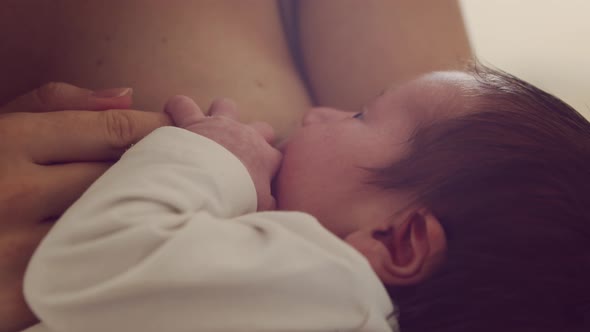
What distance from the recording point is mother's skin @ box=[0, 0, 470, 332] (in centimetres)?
74

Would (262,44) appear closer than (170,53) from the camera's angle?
No

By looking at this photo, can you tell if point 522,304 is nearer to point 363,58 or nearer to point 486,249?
point 486,249

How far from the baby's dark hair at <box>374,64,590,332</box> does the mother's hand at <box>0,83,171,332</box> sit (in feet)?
1.08

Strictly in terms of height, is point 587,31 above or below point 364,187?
above

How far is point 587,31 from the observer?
3.91ft

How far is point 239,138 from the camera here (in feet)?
2.03

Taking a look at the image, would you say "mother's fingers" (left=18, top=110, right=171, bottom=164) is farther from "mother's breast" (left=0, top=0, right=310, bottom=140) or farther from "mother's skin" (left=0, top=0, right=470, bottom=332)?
"mother's breast" (left=0, top=0, right=310, bottom=140)

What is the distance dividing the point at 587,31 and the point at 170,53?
100cm

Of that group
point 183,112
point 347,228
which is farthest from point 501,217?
point 183,112

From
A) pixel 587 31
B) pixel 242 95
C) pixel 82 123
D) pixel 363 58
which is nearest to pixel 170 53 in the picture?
pixel 242 95

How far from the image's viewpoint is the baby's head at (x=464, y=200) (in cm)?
49

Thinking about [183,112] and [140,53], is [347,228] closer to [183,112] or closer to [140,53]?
[183,112]

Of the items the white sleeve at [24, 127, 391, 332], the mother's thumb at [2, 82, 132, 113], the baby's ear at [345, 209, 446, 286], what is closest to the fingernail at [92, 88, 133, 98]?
the mother's thumb at [2, 82, 132, 113]

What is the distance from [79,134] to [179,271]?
0.82 feet
